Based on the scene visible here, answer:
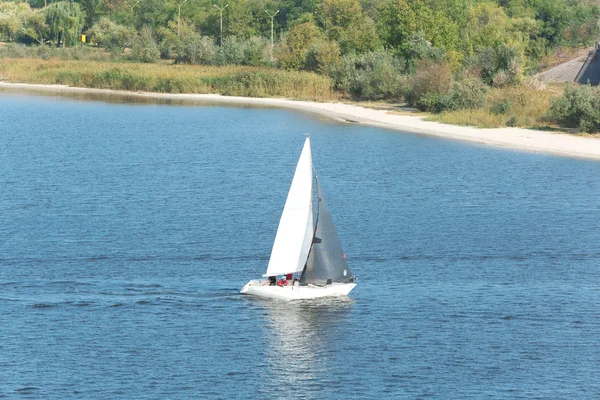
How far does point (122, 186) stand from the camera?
57062mm

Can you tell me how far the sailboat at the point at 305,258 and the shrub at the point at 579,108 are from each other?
4565 cm

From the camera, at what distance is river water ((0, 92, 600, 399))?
29.5 metres

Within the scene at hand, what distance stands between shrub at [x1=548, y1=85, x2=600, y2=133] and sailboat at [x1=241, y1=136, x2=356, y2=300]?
45.6m

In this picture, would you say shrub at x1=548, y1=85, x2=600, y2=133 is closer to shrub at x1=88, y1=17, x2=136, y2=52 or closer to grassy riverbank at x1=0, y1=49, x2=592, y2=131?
grassy riverbank at x1=0, y1=49, x2=592, y2=131

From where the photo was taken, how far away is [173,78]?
119438 millimetres

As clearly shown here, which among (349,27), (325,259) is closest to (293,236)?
(325,259)

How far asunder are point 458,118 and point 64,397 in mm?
62465

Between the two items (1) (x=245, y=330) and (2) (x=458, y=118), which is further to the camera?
(2) (x=458, y=118)

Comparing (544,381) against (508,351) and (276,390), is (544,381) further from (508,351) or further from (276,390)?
(276,390)

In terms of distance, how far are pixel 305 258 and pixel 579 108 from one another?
46.5 m

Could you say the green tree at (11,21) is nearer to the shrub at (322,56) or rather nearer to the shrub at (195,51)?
the shrub at (195,51)

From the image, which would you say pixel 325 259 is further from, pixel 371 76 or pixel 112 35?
pixel 112 35

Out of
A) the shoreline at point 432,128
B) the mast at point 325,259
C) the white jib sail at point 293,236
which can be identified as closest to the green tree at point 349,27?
the shoreline at point 432,128

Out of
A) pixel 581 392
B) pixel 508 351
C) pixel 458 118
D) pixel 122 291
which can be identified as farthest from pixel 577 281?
pixel 458 118
